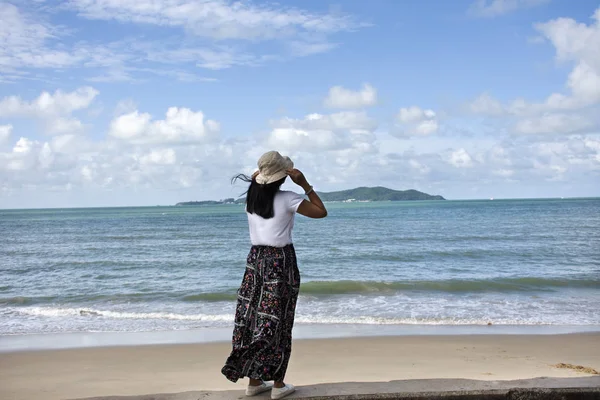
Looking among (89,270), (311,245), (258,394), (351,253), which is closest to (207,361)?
(258,394)

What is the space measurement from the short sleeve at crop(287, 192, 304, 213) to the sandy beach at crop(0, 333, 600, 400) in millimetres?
3036

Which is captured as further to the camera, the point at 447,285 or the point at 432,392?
the point at 447,285

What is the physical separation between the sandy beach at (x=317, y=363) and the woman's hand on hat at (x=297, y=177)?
3085mm

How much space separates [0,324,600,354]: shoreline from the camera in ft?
27.3

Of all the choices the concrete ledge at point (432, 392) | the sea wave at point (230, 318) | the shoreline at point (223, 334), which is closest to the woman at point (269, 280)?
the concrete ledge at point (432, 392)

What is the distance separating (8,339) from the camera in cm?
881

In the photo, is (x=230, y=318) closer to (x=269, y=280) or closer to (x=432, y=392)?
(x=269, y=280)

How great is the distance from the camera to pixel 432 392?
3.64 meters

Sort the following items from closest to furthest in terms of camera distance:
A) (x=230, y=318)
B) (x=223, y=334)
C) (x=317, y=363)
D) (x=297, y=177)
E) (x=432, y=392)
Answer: (x=432, y=392) < (x=297, y=177) < (x=317, y=363) < (x=223, y=334) < (x=230, y=318)

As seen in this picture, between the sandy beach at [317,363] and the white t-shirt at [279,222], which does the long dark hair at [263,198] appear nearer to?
the white t-shirt at [279,222]

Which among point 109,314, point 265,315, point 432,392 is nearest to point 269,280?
point 265,315

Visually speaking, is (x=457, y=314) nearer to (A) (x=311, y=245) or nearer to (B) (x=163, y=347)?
(B) (x=163, y=347)

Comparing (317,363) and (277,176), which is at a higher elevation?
(277,176)

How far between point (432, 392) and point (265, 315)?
1235mm
